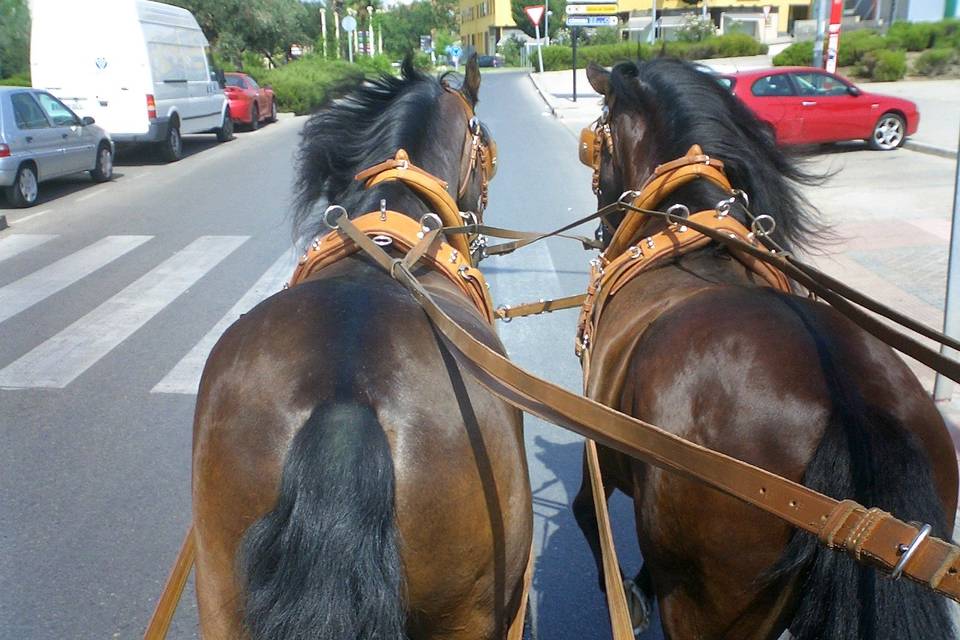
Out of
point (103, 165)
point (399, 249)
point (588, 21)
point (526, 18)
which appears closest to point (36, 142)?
point (103, 165)

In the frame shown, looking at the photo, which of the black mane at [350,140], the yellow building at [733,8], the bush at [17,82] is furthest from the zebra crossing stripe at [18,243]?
the yellow building at [733,8]

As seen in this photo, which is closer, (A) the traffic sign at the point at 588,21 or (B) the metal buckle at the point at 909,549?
(B) the metal buckle at the point at 909,549

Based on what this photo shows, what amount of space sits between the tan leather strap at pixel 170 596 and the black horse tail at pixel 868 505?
60.3 inches

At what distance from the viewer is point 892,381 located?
2070 millimetres

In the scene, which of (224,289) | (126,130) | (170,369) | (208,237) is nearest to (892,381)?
(170,369)

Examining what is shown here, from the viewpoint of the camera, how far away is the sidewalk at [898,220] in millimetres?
7406

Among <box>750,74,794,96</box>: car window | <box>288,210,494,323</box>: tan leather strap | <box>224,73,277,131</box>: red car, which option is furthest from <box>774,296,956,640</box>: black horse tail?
<box>224,73,277,131</box>: red car

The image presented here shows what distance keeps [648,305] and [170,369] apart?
4465mm

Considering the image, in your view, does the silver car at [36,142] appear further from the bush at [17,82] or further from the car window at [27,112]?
the bush at [17,82]

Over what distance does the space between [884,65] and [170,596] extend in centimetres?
3265

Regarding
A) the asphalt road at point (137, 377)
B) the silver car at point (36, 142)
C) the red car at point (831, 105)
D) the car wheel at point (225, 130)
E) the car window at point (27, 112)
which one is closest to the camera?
the asphalt road at point (137, 377)

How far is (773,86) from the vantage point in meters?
16.4

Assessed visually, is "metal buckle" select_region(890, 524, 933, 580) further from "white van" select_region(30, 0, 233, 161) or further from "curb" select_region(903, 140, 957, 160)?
"white van" select_region(30, 0, 233, 161)

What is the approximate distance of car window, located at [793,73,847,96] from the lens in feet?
53.5
